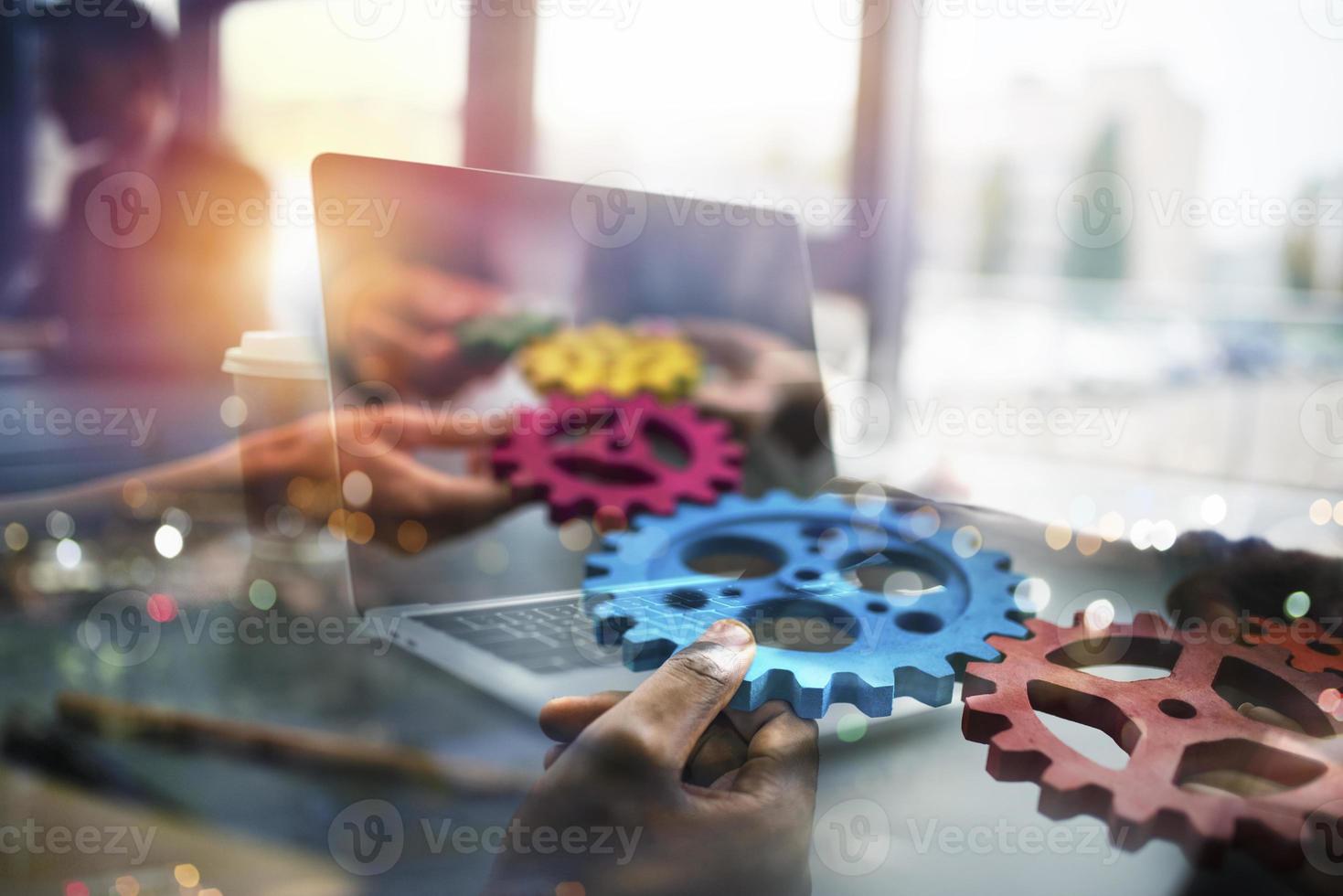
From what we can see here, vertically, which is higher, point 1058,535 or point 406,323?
point 406,323

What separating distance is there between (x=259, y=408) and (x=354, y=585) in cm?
22

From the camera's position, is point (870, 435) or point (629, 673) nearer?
point (629, 673)

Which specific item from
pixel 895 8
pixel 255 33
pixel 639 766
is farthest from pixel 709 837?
pixel 895 8

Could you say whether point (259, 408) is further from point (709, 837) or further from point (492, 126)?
point (492, 126)

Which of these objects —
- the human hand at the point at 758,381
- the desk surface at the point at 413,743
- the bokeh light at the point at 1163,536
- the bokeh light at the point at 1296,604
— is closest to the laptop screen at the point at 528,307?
the human hand at the point at 758,381

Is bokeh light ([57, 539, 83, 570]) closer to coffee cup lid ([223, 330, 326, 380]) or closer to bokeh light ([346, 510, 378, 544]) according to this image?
coffee cup lid ([223, 330, 326, 380])

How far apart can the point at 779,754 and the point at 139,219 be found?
108 centimetres

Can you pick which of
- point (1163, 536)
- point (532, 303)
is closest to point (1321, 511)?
point (1163, 536)

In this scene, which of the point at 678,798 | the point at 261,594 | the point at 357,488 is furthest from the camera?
the point at 261,594

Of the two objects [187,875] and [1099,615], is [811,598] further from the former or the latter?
[187,875]

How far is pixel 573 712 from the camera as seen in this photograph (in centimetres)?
46

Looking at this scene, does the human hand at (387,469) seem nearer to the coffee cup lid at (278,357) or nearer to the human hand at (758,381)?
the coffee cup lid at (278,357)

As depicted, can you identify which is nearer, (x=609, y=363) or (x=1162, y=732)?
(x=1162, y=732)

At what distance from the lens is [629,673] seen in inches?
19.2
